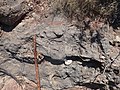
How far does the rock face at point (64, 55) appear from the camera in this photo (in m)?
3.61

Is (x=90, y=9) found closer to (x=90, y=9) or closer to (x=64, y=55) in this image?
Answer: (x=90, y=9)

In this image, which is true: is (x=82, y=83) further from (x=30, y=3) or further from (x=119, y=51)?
(x=30, y=3)

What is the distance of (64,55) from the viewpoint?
3682 mm

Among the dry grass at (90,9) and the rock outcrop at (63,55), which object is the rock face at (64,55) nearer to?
the rock outcrop at (63,55)

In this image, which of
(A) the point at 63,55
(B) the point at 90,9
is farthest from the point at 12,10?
(B) the point at 90,9

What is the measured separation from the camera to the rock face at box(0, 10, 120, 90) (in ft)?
11.8

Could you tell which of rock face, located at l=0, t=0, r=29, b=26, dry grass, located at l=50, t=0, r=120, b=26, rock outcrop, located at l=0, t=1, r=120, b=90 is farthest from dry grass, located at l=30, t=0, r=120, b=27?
rock face, located at l=0, t=0, r=29, b=26

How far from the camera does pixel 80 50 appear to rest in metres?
3.66

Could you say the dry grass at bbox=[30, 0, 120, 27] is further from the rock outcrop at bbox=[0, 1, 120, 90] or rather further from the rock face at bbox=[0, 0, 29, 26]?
the rock face at bbox=[0, 0, 29, 26]

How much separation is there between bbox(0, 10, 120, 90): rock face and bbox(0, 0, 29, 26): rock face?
150mm

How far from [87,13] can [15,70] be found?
1.16 meters

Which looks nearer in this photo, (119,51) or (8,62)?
(119,51)

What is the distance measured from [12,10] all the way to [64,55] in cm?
90

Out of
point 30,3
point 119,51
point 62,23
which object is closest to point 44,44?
point 62,23
